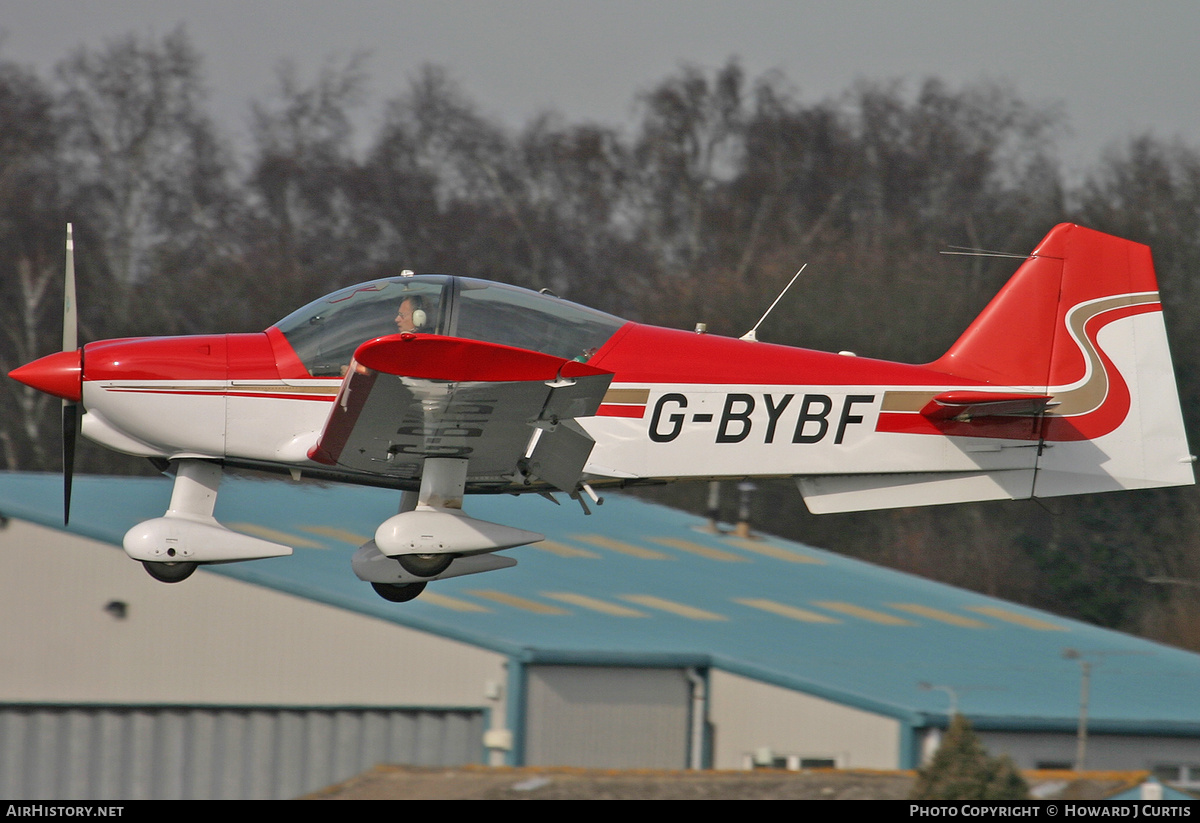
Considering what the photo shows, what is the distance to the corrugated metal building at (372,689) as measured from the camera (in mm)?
16750

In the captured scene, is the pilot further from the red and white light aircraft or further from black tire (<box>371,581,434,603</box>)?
black tire (<box>371,581,434,603</box>)

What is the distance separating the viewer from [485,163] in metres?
33.1

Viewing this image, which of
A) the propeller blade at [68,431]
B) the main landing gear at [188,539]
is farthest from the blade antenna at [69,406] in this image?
the main landing gear at [188,539]

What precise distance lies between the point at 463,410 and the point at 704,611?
11.8 metres

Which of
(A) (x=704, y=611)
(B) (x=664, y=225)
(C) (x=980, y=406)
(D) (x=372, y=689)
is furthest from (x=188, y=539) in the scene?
(B) (x=664, y=225)

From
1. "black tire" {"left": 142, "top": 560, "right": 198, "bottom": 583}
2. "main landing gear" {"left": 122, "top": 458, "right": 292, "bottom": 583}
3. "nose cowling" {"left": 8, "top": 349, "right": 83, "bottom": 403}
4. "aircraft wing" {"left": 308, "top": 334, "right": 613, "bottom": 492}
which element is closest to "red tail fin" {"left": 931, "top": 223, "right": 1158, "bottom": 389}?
"aircraft wing" {"left": 308, "top": 334, "right": 613, "bottom": 492}

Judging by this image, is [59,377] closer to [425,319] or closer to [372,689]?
[425,319]

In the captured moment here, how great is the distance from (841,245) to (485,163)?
8412 mm

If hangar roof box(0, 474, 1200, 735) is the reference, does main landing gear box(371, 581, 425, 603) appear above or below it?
below

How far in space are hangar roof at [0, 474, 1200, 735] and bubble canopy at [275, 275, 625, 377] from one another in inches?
346

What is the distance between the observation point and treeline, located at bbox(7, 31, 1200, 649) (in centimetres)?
2597

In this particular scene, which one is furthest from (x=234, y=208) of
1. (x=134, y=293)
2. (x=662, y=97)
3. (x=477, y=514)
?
(x=477, y=514)

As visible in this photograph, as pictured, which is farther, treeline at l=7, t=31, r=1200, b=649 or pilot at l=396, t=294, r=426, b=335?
treeline at l=7, t=31, r=1200, b=649

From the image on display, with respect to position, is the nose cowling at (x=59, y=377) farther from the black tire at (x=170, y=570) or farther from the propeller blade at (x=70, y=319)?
the black tire at (x=170, y=570)
